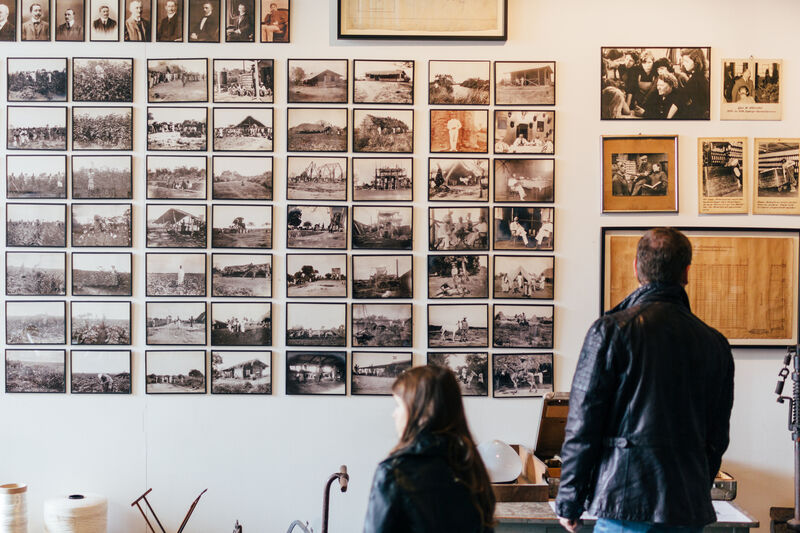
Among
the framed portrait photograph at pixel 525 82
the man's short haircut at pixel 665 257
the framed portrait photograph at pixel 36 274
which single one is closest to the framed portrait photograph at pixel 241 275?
the framed portrait photograph at pixel 36 274

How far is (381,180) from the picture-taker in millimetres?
3572

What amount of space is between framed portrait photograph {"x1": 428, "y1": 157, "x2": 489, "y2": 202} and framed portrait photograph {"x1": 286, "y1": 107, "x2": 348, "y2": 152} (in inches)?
18.5

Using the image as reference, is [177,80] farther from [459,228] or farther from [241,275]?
[459,228]

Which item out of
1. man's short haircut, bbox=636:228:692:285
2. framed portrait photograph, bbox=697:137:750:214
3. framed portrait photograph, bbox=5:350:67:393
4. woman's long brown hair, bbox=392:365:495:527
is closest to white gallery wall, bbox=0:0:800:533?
framed portrait photograph, bbox=697:137:750:214

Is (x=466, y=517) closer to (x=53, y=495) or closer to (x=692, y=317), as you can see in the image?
(x=692, y=317)

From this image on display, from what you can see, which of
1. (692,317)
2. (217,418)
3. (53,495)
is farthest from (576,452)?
(53,495)

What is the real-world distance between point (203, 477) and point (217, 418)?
300 mm

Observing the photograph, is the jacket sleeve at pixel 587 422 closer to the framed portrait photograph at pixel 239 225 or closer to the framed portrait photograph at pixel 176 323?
the framed portrait photograph at pixel 239 225

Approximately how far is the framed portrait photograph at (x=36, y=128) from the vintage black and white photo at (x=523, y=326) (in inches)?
92.7

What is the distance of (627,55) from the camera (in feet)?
11.7

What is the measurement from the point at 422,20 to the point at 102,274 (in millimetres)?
2042

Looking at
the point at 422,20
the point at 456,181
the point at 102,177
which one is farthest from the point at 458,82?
→ the point at 102,177

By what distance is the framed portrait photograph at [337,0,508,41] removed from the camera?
3.56m

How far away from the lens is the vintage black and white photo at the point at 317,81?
357cm
